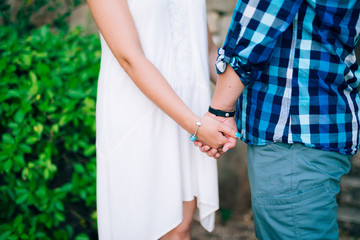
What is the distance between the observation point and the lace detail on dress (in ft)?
4.62

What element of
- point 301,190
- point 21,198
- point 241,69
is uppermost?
point 241,69

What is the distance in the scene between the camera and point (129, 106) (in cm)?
138

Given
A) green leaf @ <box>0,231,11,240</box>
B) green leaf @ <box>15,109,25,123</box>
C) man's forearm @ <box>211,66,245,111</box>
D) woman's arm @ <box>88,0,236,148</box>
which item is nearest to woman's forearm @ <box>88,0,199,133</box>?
woman's arm @ <box>88,0,236,148</box>

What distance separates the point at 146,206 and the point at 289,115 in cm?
73

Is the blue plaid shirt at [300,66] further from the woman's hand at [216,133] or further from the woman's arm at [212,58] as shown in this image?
the woman's arm at [212,58]

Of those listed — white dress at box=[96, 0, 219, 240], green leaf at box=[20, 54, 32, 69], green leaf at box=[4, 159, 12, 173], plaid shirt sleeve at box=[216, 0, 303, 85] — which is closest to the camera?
plaid shirt sleeve at box=[216, 0, 303, 85]

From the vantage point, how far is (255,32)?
1.04m

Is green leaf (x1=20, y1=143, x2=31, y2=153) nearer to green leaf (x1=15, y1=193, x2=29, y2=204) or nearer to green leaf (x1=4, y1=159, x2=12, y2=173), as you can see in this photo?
green leaf (x1=4, y1=159, x2=12, y2=173)

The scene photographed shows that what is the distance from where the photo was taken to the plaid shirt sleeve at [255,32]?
39.3 inches

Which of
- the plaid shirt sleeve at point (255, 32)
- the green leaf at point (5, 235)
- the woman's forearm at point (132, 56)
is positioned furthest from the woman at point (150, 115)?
the green leaf at point (5, 235)

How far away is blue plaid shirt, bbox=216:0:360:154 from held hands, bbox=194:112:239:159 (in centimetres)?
15

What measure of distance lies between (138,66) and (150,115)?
0.23 metres

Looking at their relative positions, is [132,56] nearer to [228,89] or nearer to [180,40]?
[180,40]

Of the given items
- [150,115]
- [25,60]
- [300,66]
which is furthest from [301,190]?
[25,60]
